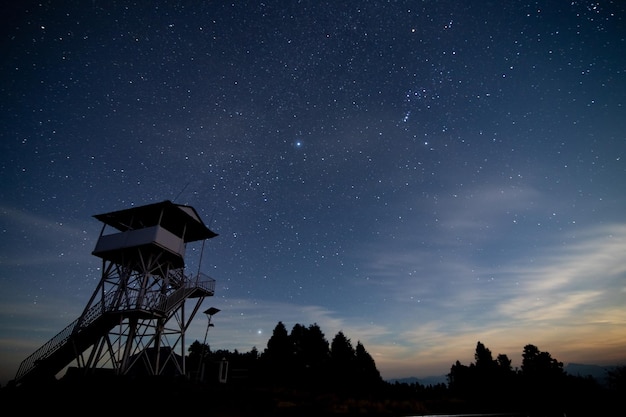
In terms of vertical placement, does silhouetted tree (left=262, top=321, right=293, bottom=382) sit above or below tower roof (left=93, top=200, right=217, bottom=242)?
below

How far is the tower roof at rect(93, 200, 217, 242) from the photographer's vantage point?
70.7 feet

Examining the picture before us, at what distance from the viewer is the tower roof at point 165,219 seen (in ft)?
70.7

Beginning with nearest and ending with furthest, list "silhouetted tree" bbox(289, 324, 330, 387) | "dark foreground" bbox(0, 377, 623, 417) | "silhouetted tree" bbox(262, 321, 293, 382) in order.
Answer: "dark foreground" bbox(0, 377, 623, 417) → "silhouetted tree" bbox(262, 321, 293, 382) → "silhouetted tree" bbox(289, 324, 330, 387)

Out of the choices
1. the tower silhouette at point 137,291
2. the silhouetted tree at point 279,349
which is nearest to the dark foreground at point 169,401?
the tower silhouette at point 137,291

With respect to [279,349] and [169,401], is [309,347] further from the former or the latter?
[169,401]

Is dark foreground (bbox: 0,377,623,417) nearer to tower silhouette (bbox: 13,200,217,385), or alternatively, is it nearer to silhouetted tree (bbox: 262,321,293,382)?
tower silhouette (bbox: 13,200,217,385)

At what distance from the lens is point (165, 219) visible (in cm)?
2386

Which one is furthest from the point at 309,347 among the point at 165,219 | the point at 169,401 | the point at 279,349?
the point at 169,401

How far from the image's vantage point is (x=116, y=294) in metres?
19.4

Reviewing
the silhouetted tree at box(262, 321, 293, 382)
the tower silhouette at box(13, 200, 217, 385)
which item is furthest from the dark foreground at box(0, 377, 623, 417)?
the silhouetted tree at box(262, 321, 293, 382)

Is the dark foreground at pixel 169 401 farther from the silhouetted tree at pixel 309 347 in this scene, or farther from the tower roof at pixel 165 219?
the silhouetted tree at pixel 309 347

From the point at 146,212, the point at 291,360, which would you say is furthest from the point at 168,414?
the point at 291,360

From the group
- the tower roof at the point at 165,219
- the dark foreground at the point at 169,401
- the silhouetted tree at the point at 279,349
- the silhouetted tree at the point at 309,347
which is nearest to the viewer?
Result: the dark foreground at the point at 169,401

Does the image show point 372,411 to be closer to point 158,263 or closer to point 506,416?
point 506,416
